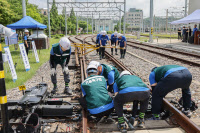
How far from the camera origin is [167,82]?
4.38 meters

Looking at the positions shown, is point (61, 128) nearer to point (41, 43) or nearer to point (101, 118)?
point (101, 118)

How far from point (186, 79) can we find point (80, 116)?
8.08 ft

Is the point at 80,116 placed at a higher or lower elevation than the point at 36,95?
lower

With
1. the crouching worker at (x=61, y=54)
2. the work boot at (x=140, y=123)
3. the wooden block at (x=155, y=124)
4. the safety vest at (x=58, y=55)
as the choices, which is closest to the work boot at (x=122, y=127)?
the work boot at (x=140, y=123)

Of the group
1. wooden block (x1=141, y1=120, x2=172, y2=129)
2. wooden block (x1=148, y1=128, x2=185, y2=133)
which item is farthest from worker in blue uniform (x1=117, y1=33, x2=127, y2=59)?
wooden block (x1=148, y1=128, x2=185, y2=133)

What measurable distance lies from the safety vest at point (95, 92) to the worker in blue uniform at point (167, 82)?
1.08 metres

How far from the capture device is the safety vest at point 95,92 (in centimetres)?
429

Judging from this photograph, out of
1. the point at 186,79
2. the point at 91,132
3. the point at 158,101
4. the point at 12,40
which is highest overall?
the point at 12,40

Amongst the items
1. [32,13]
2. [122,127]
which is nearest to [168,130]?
[122,127]

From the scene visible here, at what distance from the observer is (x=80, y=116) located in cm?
470

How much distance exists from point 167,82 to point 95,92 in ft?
5.05

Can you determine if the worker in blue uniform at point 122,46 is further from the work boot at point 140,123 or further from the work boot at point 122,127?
the work boot at point 122,127

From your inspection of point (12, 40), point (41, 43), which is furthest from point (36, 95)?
point (12, 40)

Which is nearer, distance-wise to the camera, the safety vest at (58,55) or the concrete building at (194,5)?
the safety vest at (58,55)
